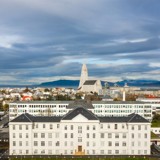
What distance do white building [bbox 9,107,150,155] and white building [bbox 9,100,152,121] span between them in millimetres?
32139

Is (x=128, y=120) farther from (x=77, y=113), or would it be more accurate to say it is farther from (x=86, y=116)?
(x=77, y=113)

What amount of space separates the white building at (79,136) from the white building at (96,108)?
32.1 meters

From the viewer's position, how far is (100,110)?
256ft

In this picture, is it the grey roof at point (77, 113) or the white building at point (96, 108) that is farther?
the white building at point (96, 108)

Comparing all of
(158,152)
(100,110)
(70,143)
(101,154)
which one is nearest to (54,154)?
(70,143)

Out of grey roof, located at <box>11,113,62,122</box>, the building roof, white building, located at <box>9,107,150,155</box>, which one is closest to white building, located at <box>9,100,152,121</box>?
grey roof, located at <box>11,113,62,122</box>

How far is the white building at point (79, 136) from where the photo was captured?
4419cm

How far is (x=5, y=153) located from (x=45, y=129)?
6211 mm

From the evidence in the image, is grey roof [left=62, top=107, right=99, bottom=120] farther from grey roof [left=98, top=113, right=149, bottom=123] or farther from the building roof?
grey roof [left=98, top=113, right=149, bottom=123]

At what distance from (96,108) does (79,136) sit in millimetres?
33693

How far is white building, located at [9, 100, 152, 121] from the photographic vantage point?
254 feet

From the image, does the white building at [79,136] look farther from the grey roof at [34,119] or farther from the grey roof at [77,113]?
the grey roof at [34,119]

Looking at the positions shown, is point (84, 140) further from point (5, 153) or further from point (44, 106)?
point (44, 106)

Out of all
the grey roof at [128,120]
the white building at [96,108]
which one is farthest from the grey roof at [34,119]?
the white building at [96,108]
